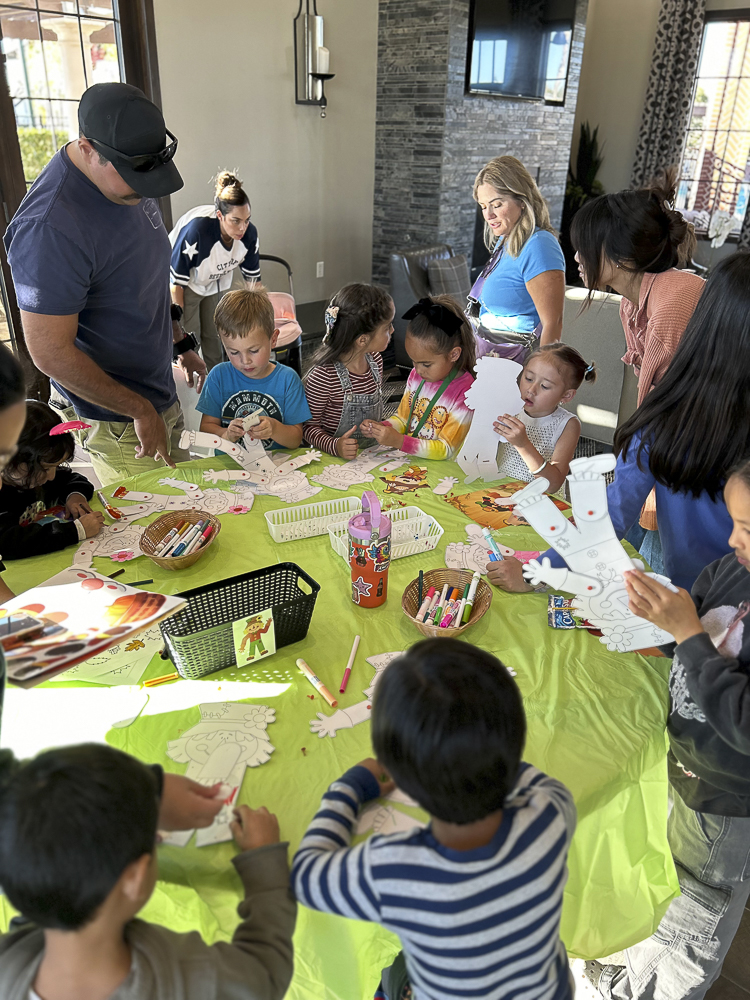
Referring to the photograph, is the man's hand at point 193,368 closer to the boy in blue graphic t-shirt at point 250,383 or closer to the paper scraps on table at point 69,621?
the boy in blue graphic t-shirt at point 250,383

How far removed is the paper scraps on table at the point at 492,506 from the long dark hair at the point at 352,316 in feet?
2.19

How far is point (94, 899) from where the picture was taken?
707 millimetres

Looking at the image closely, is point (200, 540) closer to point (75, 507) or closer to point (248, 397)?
point (75, 507)

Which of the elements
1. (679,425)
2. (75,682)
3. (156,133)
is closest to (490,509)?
(679,425)

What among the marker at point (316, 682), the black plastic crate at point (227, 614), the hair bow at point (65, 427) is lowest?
the marker at point (316, 682)

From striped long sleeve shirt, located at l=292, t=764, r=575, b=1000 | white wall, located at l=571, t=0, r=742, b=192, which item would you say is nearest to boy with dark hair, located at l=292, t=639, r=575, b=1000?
striped long sleeve shirt, located at l=292, t=764, r=575, b=1000

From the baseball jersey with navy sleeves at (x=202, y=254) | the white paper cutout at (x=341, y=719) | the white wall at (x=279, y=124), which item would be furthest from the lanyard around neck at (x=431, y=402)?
the white wall at (x=279, y=124)

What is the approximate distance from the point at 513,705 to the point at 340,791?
31 centimetres

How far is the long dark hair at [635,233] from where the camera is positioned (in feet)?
6.42

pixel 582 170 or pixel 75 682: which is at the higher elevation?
pixel 582 170

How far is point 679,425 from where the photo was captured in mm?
1352

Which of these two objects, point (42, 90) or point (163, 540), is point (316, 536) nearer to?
point (163, 540)

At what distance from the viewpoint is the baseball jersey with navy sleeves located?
3.57m

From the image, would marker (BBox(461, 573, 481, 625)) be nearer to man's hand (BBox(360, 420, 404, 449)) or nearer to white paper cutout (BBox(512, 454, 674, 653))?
white paper cutout (BBox(512, 454, 674, 653))
